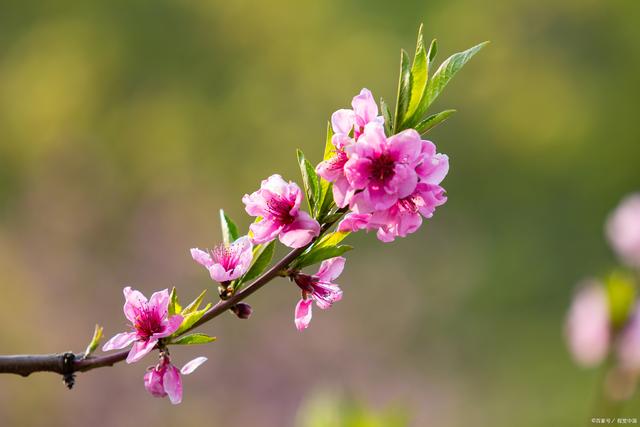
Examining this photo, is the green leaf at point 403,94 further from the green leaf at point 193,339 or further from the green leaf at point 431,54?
the green leaf at point 193,339

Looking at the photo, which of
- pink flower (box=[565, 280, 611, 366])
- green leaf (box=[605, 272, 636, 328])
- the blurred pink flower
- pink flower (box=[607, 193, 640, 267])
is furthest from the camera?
pink flower (box=[607, 193, 640, 267])

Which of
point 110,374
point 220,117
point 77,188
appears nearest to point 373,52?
point 220,117

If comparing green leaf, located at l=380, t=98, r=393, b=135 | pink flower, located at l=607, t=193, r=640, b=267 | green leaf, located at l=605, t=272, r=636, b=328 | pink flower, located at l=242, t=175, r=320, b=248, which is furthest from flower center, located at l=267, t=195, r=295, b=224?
pink flower, located at l=607, t=193, r=640, b=267

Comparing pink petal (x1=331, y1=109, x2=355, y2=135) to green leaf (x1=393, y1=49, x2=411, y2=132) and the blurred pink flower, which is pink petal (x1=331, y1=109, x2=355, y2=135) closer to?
green leaf (x1=393, y1=49, x2=411, y2=132)

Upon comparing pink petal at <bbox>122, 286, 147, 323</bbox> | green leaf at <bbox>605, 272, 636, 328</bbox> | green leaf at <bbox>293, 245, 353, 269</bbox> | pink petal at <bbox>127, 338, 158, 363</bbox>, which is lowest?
green leaf at <bbox>605, 272, 636, 328</bbox>

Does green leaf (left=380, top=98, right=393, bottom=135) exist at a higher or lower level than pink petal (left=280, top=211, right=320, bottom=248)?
higher

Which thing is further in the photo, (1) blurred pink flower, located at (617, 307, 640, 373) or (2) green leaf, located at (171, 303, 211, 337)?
(1) blurred pink flower, located at (617, 307, 640, 373)

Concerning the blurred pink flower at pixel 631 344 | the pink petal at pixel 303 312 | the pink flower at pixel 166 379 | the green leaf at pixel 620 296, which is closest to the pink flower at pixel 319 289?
the pink petal at pixel 303 312
